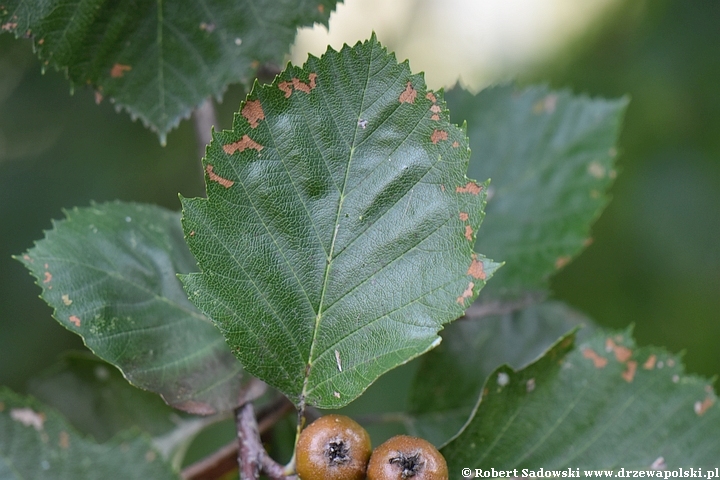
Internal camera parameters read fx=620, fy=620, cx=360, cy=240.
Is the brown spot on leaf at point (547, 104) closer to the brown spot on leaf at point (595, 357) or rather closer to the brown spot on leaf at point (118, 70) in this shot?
the brown spot on leaf at point (595, 357)

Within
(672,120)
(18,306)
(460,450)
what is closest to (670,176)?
(672,120)

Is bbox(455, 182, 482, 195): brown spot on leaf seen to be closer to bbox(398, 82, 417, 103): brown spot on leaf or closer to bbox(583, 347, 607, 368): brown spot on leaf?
bbox(398, 82, 417, 103): brown spot on leaf

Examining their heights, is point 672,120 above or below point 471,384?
above

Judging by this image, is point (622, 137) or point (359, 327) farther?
point (622, 137)

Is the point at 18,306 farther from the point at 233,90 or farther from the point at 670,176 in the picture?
the point at 670,176

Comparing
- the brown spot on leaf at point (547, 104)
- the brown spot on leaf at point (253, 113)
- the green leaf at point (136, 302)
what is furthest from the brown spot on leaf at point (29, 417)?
the brown spot on leaf at point (547, 104)

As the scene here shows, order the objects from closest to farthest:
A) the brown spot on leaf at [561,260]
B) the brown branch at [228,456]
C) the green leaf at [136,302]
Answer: the green leaf at [136,302], the brown branch at [228,456], the brown spot on leaf at [561,260]
